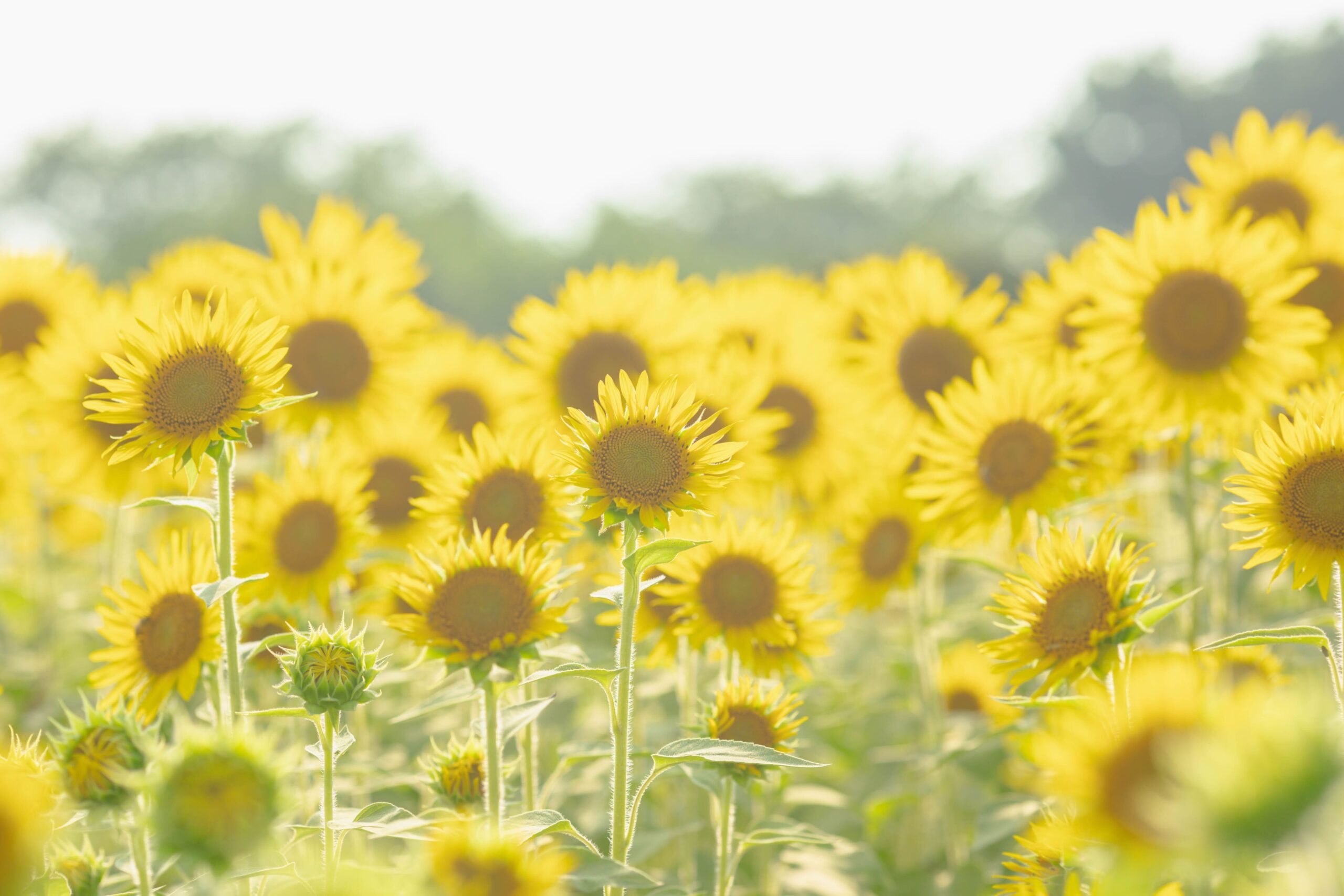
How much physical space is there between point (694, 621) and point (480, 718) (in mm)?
717

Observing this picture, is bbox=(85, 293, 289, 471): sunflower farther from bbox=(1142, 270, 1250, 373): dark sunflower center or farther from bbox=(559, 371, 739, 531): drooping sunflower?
bbox=(1142, 270, 1250, 373): dark sunflower center

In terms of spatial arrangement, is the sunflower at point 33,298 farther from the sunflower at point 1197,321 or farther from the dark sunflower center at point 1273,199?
the dark sunflower center at point 1273,199

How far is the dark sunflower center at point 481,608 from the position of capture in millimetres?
2373

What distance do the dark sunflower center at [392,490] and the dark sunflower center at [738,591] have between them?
1.66 metres

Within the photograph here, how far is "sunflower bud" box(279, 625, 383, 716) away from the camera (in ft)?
7.06

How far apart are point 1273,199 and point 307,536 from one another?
173 inches

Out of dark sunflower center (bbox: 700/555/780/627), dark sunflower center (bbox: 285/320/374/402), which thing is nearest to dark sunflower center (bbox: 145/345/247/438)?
dark sunflower center (bbox: 700/555/780/627)

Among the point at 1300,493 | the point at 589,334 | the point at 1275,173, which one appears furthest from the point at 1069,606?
the point at 1275,173

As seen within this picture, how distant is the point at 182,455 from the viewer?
252cm

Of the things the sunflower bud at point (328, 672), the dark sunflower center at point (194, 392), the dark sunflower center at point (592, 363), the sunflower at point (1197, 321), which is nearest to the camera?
the sunflower bud at point (328, 672)

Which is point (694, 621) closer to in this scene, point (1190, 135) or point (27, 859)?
point (27, 859)

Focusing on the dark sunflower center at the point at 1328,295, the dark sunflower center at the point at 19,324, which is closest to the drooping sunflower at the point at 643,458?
the dark sunflower center at the point at 1328,295

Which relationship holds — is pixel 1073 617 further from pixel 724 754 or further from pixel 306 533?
pixel 306 533

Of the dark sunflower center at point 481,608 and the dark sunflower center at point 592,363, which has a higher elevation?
the dark sunflower center at point 592,363
